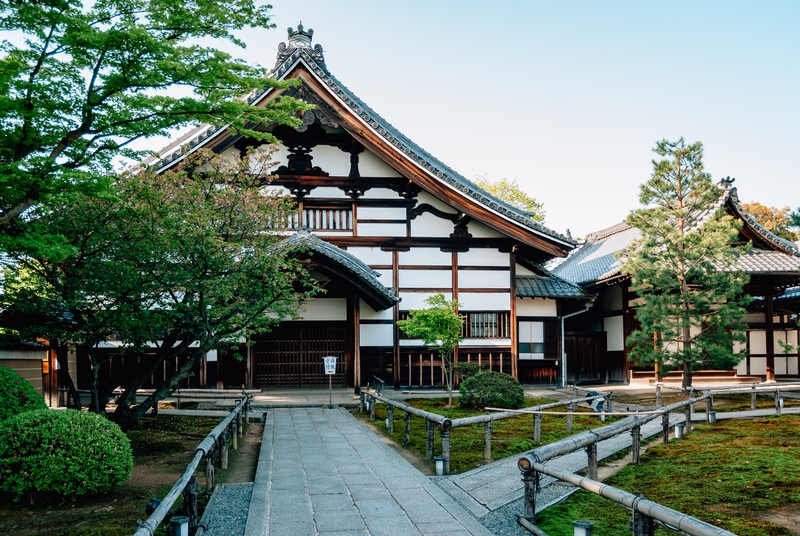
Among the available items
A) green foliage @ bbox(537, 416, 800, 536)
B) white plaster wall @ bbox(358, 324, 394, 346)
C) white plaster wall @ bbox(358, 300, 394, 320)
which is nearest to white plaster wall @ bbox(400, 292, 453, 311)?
white plaster wall @ bbox(358, 300, 394, 320)

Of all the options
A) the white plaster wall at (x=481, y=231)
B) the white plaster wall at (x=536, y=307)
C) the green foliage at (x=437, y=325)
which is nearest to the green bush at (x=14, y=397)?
the green foliage at (x=437, y=325)

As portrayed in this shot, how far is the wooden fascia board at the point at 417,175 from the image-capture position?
20.1m

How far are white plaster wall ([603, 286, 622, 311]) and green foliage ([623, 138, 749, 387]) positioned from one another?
528cm

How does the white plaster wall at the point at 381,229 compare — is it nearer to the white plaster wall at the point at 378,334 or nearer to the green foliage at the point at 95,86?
the white plaster wall at the point at 378,334

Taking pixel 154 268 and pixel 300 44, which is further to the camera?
pixel 300 44

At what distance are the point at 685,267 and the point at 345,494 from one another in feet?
48.2

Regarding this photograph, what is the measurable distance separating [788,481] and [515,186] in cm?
4578

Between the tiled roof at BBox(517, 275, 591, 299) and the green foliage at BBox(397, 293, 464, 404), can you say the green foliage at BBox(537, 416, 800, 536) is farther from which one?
the tiled roof at BBox(517, 275, 591, 299)

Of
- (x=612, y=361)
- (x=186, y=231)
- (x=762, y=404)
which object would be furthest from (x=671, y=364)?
(x=186, y=231)

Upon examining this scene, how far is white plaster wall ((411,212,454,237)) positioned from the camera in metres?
21.5

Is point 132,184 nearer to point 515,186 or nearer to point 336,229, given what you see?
point 336,229

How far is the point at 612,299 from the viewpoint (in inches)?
997

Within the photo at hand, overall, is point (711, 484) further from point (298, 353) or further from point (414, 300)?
point (298, 353)

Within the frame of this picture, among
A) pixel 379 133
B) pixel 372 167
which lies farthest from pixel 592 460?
pixel 372 167
